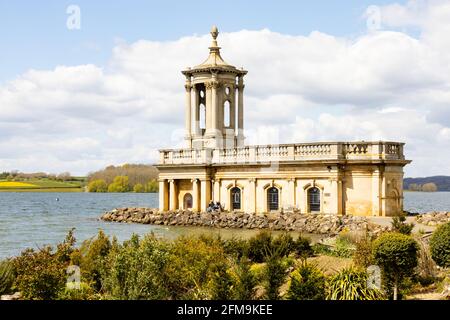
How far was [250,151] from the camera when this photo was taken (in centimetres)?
4222

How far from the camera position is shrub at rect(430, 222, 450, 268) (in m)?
17.6

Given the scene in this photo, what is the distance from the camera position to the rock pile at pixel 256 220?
3481 centimetres

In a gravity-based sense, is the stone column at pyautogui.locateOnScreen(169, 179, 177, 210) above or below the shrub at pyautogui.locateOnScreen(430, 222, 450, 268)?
above

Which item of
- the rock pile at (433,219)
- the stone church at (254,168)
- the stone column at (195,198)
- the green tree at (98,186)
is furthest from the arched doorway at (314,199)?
the green tree at (98,186)

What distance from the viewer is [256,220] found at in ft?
128

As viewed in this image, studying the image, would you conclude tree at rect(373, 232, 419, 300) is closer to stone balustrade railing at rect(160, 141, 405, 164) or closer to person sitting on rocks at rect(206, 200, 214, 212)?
stone balustrade railing at rect(160, 141, 405, 164)

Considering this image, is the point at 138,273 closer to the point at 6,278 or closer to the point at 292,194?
the point at 6,278

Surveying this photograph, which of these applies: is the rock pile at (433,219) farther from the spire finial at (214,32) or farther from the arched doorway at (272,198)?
the spire finial at (214,32)

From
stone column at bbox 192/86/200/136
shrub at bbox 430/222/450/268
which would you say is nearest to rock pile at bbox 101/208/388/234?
stone column at bbox 192/86/200/136

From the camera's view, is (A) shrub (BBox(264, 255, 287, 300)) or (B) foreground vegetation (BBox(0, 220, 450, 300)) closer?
(B) foreground vegetation (BBox(0, 220, 450, 300))

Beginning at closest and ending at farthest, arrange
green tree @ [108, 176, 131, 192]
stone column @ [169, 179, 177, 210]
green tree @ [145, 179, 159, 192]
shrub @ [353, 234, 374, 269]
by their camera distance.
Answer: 1. shrub @ [353, 234, 374, 269]
2. stone column @ [169, 179, 177, 210]
3. green tree @ [145, 179, 159, 192]
4. green tree @ [108, 176, 131, 192]

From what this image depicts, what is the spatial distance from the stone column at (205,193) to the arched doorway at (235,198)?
1677 mm

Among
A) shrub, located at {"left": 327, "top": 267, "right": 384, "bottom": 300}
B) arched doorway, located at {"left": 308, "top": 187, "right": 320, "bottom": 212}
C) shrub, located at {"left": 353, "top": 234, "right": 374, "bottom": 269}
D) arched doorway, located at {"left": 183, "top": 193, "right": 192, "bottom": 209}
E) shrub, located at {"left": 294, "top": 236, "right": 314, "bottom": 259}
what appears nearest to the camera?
shrub, located at {"left": 327, "top": 267, "right": 384, "bottom": 300}
